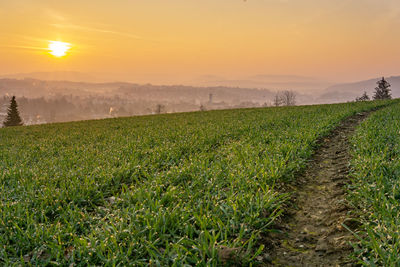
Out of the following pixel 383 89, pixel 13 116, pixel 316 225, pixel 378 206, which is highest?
pixel 383 89

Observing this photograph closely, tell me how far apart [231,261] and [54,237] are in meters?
2.64

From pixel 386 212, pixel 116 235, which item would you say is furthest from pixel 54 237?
pixel 386 212

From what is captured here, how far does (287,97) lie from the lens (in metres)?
113

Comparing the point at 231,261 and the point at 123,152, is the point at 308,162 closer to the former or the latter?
the point at 231,261

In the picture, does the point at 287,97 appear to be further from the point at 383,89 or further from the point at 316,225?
the point at 316,225

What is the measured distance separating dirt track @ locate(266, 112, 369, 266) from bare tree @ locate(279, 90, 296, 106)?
347 ft

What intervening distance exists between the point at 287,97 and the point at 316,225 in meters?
116

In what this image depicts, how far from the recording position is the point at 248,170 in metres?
6.08

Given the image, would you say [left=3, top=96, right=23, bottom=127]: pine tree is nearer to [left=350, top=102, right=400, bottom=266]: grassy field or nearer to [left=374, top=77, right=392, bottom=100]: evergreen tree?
[left=350, top=102, right=400, bottom=266]: grassy field

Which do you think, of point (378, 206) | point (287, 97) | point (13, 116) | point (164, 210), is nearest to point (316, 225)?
point (378, 206)

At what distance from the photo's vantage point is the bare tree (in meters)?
109

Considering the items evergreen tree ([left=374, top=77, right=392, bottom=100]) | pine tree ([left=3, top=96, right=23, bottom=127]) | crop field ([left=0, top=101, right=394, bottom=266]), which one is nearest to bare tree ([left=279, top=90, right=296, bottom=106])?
evergreen tree ([left=374, top=77, right=392, bottom=100])

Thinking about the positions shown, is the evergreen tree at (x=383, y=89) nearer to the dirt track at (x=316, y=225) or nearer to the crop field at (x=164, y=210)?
the crop field at (x=164, y=210)

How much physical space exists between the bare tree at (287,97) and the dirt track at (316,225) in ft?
347
